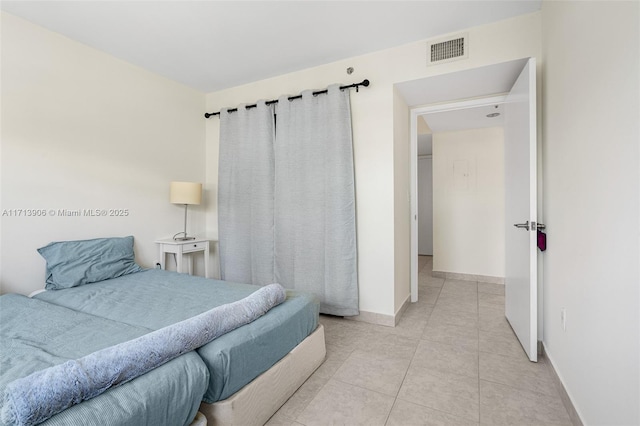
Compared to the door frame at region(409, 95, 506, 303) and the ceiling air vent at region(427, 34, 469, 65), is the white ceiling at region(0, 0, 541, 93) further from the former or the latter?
the door frame at region(409, 95, 506, 303)

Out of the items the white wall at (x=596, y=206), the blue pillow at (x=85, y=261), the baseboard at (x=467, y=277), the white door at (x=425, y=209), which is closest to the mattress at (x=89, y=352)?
the blue pillow at (x=85, y=261)

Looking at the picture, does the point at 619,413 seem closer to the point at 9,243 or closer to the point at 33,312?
the point at 33,312

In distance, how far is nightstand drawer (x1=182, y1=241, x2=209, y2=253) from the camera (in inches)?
124

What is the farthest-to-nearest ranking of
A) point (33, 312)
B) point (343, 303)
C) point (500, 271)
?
point (500, 271), point (343, 303), point (33, 312)

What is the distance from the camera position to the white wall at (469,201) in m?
4.24

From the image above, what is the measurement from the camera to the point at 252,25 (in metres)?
2.36

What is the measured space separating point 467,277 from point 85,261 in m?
4.58

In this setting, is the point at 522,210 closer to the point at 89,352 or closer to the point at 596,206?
the point at 596,206

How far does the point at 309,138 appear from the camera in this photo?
2.99m

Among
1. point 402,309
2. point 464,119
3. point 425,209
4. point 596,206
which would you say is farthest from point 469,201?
point 596,206

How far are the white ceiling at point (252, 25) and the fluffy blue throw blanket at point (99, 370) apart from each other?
214cm

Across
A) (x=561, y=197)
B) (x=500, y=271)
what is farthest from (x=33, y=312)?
(x=500, y=271)

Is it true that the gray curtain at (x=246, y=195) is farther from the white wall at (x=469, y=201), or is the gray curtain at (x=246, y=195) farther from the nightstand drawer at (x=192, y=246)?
the white wall at (x=469, y=201)

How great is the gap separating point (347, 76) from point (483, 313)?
2731 millimetres
